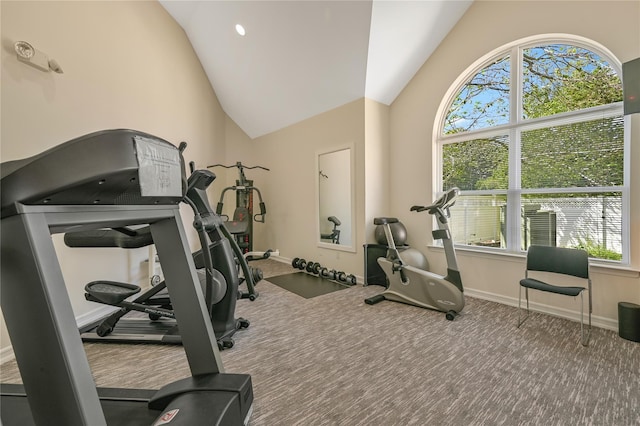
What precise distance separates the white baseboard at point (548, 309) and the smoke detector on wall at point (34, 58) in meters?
4.80

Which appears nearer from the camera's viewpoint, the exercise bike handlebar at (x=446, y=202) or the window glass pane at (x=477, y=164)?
the exercise bike handlebar at (x=446, y=202)

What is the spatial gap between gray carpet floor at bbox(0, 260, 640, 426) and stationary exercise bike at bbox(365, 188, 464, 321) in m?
0.15

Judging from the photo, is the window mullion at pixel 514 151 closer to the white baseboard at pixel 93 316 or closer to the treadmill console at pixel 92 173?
the treadmill console at pixel 92 173

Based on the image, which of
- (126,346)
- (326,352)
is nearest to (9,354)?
(126,346)

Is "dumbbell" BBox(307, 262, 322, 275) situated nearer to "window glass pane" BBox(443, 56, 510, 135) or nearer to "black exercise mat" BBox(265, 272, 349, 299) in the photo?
"black exercise mat" BBox(265, 272, 349, 299)

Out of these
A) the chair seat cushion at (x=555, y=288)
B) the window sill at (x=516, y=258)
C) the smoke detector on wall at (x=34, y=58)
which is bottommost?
the chair seat cushion at (x=555, y=288)

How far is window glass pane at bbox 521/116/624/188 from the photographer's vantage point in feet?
8.90

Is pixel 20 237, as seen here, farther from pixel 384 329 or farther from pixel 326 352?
pixel 384 329

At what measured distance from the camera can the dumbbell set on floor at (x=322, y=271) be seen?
13.6 ft

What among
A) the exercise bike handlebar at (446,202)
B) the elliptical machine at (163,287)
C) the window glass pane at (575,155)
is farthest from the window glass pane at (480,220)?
the elliptical machine at (163,287)

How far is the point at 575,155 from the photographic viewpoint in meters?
2.93

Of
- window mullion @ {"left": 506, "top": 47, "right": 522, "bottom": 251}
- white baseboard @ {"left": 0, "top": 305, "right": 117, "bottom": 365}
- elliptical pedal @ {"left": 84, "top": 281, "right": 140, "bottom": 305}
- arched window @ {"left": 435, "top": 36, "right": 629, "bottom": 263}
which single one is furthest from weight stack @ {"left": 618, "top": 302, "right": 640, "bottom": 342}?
white baseboard @ {"left": 0, "top": 305, "right": 117, "bottom": 365}

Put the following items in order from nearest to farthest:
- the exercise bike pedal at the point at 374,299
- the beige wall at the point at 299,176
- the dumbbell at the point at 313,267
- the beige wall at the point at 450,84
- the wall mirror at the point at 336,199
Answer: the beige wall at the point at 450,84
the exercise bike pedal at the point at 374,299
the beige wall at the point at 299,176
the wall mirror at the point at 336,199
the dumbbell at the point at 313,267

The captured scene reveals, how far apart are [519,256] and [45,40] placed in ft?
16.3
